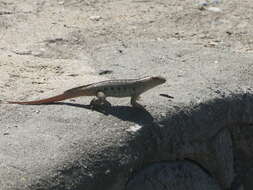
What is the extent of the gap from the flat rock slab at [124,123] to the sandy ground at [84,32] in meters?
0.31

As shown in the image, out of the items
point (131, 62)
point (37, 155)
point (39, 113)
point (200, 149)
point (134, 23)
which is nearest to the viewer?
point (37, 155)

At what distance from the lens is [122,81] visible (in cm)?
593

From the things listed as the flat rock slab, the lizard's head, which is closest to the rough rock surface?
the flat rock slab

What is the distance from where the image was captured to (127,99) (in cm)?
621

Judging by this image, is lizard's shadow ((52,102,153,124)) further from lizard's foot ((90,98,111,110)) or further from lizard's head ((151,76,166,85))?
lizard's head ((151,76,166,85))

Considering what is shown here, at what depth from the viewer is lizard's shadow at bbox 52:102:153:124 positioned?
579cm

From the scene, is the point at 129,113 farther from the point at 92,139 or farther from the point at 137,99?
the point at 92,139

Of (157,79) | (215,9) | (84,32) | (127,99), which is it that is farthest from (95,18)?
(157,79)

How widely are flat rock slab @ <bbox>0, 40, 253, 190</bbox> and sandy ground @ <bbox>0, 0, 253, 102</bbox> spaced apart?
1.03ft

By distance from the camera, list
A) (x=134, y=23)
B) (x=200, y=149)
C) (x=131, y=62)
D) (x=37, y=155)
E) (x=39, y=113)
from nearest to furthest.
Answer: (x=37, y=155) < (x=39, y=113) < (x=200, y=149) < (x=131, y=62) < (x=134, y=23)

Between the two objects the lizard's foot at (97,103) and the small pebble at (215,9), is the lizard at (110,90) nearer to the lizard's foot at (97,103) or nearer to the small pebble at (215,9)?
the lizard's foot at (97,103)

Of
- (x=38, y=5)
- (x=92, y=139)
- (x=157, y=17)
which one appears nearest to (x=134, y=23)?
(x=157, y=17)

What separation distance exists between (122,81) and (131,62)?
123 centimetres

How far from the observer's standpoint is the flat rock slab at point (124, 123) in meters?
5.04
